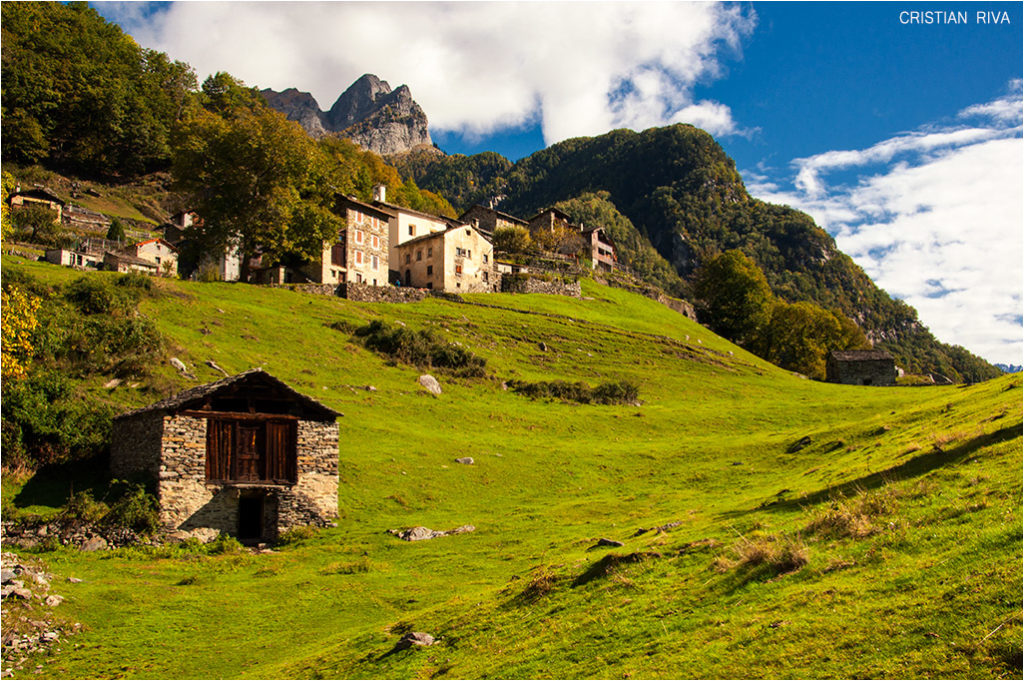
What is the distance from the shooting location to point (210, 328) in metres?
55.5

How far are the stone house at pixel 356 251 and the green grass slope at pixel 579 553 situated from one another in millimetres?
25593

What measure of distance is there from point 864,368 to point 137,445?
8644cm

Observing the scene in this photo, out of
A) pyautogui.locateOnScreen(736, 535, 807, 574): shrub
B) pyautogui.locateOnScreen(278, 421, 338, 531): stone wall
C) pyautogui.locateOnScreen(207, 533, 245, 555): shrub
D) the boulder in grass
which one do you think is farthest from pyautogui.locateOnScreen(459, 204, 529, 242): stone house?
pyautogui.locateOnScreen(736, 535, 807, 574): shrub

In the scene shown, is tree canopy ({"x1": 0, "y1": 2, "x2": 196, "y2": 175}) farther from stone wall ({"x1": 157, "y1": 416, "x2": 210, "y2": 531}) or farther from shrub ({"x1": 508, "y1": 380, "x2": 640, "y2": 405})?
stone wall ({"x1": 157, "y1": 416, "x2": 210, "y2": 531})

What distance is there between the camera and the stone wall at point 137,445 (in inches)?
1245

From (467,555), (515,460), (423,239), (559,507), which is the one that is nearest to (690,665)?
(467,555)

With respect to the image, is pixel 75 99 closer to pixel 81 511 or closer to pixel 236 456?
pixel 236 456

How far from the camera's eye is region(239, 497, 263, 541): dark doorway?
33678mm

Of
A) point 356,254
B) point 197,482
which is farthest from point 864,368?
point 197,482

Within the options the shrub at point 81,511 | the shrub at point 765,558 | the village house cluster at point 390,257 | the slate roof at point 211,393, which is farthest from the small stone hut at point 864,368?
the shrub at point 81,511

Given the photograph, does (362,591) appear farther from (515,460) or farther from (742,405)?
(742,405)

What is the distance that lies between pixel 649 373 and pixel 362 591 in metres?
54.4

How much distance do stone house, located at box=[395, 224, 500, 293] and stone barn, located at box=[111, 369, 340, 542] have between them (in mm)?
59248

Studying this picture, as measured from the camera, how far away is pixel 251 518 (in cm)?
3431
